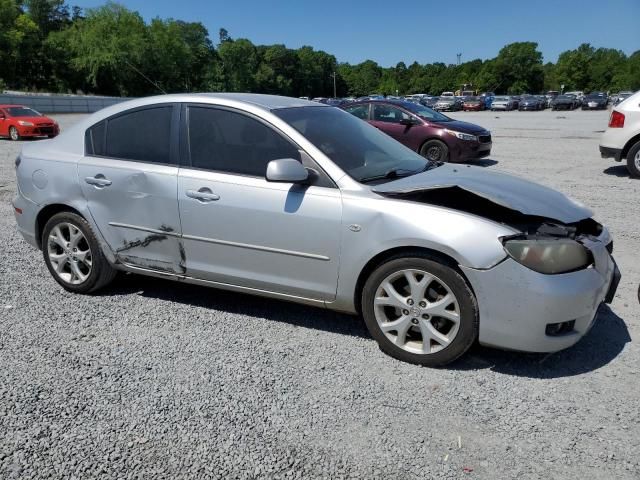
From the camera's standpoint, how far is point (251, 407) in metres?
2.89

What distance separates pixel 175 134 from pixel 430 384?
253cm

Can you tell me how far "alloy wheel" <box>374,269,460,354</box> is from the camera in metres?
3.16

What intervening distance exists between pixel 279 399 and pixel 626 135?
370 inches

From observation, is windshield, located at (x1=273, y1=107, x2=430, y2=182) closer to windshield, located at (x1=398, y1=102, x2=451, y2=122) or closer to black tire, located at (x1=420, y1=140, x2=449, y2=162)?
black tire, located at (x1=420, y1=140, x2=449, y2=162)

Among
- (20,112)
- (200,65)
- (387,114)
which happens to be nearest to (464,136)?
(387,114)

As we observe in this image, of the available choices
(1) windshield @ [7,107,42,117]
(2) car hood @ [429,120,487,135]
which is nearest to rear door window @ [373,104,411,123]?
(2) car hood @ [429,120,487,135]

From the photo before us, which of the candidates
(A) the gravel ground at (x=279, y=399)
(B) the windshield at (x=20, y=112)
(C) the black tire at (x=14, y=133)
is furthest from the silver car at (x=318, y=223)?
(B) the windshield at (x=20, y=112)

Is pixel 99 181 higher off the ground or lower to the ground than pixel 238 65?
lower

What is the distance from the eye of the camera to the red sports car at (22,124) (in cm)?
2003

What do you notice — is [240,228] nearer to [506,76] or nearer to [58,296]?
[58,296]

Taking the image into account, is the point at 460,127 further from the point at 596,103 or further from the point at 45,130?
the point at 596,103

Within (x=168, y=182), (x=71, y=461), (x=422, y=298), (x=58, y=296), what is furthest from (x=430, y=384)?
(x=58, y=296)

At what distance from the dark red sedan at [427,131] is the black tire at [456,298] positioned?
358 inches

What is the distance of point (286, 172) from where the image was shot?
11.0 feet
